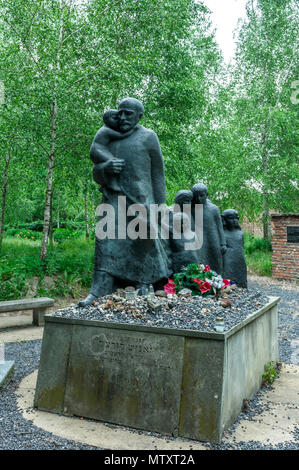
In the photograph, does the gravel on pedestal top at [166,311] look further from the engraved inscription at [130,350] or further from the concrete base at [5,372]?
the concrete base at [5,372]

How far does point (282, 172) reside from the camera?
16.9 meters

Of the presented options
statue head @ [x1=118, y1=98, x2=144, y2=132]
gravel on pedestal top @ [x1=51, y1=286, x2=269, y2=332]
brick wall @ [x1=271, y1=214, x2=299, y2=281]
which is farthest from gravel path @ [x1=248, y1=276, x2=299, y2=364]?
statue head @ [x1=118, y1=98, x2=144, y2=132]

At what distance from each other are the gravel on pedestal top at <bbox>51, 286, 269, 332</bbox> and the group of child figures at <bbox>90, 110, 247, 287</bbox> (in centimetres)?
90

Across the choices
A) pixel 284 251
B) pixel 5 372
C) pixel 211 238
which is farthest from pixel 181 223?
pixel 284 251

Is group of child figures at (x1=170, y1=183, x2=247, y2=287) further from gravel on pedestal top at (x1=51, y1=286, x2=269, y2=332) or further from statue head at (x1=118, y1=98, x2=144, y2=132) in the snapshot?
statue head at (x1=118, y1=98, x2=144, y2=132)

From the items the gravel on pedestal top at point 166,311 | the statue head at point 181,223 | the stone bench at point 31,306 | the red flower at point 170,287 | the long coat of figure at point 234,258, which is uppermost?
the statue head at point 181,223

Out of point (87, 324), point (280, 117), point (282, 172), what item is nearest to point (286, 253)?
point (282, 172)

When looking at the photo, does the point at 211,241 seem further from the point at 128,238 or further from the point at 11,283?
Answer: the point at 11,283

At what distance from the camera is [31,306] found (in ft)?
24.2

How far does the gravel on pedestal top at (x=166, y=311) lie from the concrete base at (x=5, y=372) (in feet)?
3.42

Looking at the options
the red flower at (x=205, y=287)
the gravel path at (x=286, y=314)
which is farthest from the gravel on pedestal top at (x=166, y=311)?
the gravel path at (x=286, y=314)

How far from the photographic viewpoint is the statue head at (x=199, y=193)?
563cm

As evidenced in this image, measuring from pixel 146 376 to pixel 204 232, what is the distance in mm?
2683

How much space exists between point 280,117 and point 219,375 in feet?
49.1
